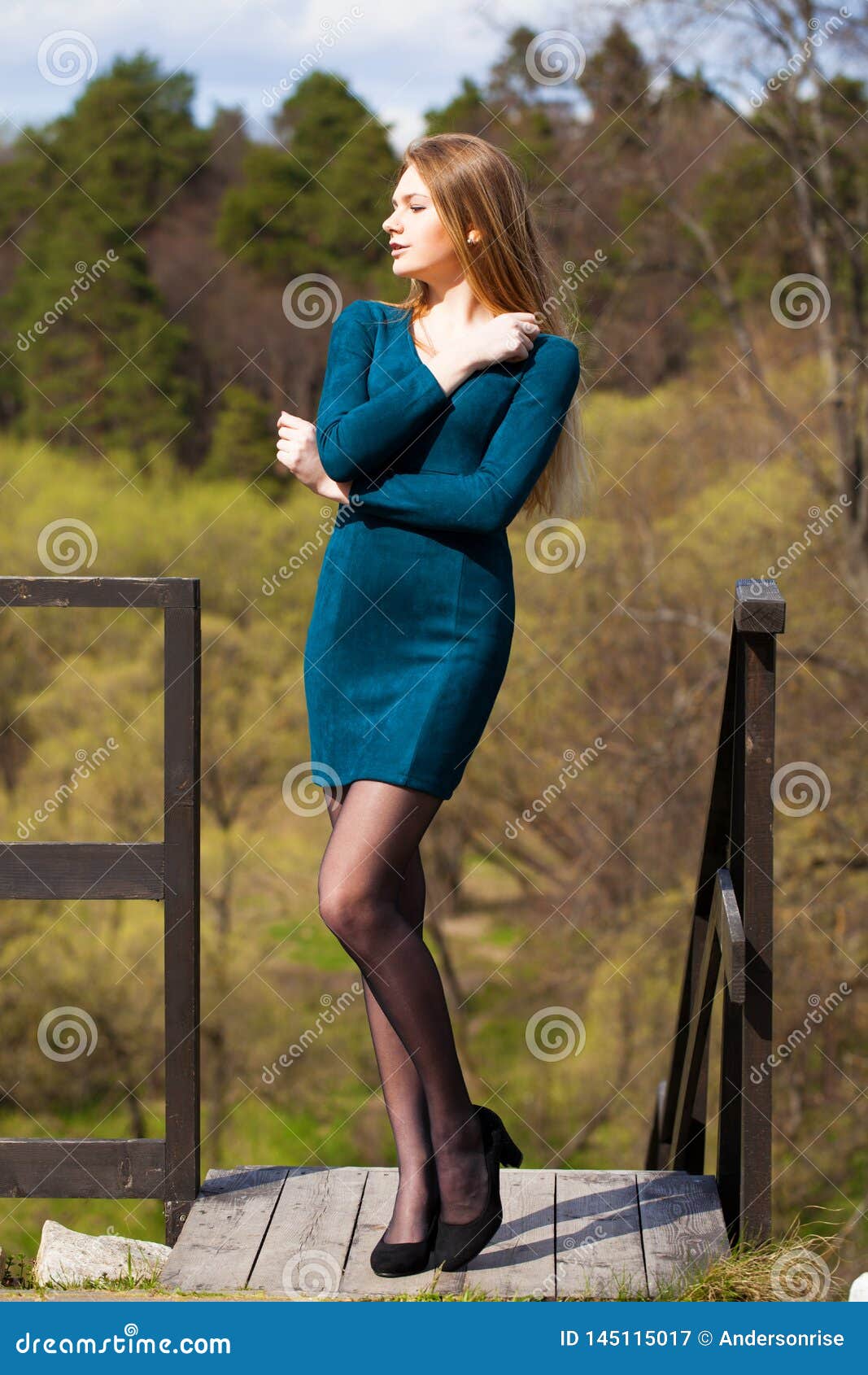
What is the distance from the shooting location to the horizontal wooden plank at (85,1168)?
2691 millimetres

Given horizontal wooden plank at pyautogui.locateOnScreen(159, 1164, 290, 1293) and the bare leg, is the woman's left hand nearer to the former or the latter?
the bare leg

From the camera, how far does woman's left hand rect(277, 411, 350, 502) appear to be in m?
2.37

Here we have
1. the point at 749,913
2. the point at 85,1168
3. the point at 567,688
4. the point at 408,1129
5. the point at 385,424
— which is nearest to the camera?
the point at 385,424

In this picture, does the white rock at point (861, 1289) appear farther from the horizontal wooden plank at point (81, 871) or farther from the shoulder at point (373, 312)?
the shoulder at point (373, 312)

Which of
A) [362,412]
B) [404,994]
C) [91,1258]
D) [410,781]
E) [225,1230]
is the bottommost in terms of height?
[91,1258]

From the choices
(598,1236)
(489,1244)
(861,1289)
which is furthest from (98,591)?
(861,1289)

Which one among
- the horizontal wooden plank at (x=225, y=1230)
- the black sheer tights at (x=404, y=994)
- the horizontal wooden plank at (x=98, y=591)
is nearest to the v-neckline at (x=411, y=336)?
the horizontal wooden plank at (x=98, y=591)

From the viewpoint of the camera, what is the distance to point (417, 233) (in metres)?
2.34

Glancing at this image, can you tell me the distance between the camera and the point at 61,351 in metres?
22.3

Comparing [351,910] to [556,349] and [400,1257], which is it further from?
[556,349]

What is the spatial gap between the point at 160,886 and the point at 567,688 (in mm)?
10550

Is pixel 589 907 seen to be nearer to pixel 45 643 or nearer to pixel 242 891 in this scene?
pixel 242 891

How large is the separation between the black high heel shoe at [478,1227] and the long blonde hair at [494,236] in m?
1.08

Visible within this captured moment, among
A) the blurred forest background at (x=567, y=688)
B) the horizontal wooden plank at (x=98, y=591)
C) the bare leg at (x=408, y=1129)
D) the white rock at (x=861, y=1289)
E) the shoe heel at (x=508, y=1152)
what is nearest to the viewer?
the white rock at (x=861, y=1289)
